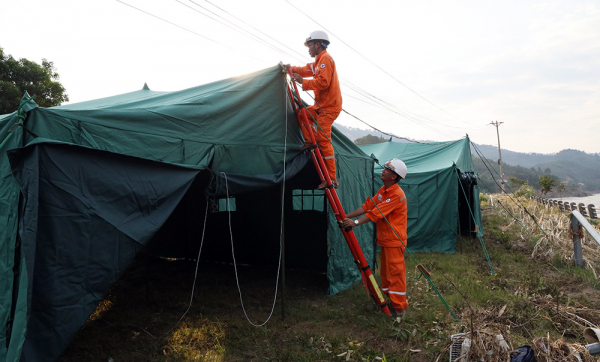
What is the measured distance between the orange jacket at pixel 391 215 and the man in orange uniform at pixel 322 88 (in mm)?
634

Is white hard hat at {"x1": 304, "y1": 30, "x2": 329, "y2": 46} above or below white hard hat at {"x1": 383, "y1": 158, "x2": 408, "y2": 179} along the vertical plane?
above

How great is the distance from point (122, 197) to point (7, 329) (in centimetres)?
104

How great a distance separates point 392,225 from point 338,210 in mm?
629

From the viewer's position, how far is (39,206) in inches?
90.0

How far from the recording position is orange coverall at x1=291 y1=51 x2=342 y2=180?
4.02 meters

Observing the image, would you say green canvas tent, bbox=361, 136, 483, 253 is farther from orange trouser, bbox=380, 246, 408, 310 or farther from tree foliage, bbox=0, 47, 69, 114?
tree foliage, bbox=0, 47, 69, 114

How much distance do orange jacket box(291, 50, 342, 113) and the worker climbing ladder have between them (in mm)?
191

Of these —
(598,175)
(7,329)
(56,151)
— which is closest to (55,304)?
(7,329)

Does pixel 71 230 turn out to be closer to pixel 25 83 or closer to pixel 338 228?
pixel 338 228

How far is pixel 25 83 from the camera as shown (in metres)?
13.8

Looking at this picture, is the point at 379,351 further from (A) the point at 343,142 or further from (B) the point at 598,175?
(B) the point at 598,175

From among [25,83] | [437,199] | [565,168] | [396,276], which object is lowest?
[396,276]

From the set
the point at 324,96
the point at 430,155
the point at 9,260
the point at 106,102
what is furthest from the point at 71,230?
the point at 430,155

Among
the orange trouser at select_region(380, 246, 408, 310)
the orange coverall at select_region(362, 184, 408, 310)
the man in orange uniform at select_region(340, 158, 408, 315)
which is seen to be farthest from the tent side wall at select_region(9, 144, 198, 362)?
the orange trouser at select_region(380, 246, 408, 310)
